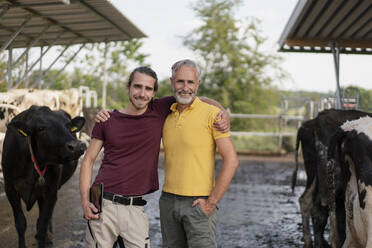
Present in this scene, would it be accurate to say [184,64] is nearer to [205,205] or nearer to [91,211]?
[205,205]

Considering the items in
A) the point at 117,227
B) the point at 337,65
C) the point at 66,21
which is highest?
the point at 66,21

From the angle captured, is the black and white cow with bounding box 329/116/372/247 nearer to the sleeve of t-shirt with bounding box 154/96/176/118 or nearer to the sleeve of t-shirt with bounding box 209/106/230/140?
the sleeve of t-shirt with bounding box 209/106/230/140

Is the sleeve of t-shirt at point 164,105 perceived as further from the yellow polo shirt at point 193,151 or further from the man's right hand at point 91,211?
the man's right hand at point 91,211

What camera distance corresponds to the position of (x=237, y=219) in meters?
6.46

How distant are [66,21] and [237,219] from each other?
6.78m

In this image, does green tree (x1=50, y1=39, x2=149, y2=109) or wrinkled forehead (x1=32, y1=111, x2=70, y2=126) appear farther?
green tree (x1=50, y1=39, x2=149, y2=109)

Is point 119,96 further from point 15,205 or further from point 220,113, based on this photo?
point 220,113

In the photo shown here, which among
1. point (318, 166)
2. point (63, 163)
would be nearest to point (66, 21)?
point (63, 163)

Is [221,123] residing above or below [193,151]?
above

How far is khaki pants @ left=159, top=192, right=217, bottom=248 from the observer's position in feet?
9.11

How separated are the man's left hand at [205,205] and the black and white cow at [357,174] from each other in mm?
985

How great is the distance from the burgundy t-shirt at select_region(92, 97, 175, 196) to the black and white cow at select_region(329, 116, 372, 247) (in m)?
1.39

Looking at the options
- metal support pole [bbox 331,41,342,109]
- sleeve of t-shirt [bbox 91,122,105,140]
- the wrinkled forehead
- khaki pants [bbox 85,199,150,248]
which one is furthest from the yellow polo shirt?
metal support pole [bbox 331,41,342,109]

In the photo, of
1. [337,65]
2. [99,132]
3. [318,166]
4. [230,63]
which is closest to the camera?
[99,132]
